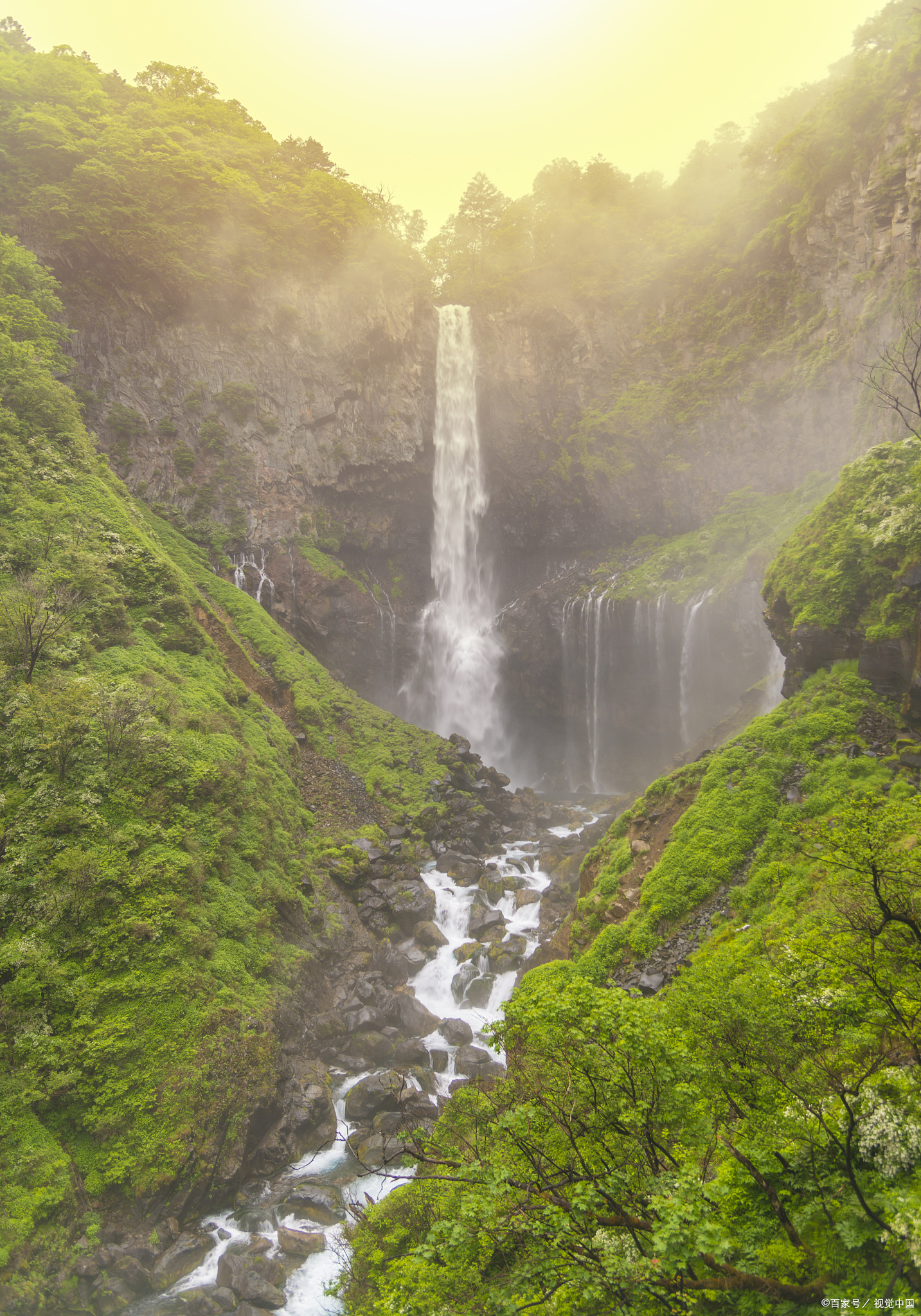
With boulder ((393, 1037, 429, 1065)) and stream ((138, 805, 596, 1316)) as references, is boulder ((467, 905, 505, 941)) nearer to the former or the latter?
stream ((138, 805, 596, 1316))

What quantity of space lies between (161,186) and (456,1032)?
137ft

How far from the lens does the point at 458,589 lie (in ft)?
141

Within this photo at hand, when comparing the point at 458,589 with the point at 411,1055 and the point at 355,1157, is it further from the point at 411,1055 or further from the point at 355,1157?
the point at 355,1157

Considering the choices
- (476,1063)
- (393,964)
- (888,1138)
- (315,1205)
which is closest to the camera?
(888,1138)

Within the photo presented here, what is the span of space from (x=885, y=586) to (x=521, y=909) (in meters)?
15.4

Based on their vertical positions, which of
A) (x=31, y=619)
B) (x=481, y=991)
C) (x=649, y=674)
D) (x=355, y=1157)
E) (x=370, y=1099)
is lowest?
(x=481, y=991)

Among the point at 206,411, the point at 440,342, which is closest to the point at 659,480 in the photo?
the point at 440,342

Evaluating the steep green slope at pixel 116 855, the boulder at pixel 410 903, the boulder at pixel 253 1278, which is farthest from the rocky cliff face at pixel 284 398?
the boulder at pixel 253 1278

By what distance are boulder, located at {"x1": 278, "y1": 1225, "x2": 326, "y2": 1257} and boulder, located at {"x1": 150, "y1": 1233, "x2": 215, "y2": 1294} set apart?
1242 millimetres

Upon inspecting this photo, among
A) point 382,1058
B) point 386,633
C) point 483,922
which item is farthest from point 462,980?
point 386,633

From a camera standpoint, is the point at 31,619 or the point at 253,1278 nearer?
the point at 253,1278

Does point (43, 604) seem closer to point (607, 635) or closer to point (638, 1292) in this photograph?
point (638, 1292)

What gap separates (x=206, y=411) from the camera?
110ft

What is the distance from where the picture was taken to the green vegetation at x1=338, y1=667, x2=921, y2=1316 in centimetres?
380
